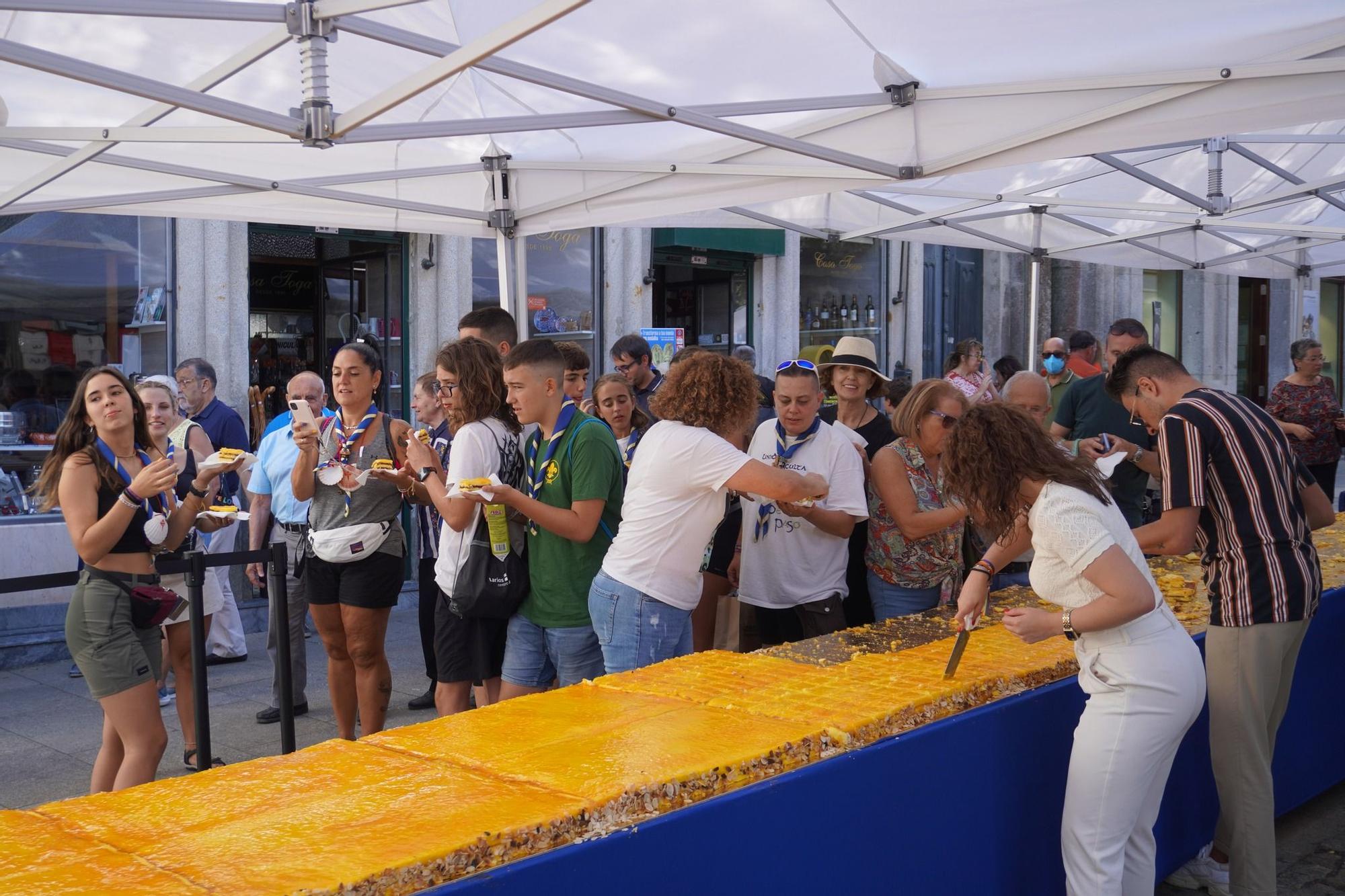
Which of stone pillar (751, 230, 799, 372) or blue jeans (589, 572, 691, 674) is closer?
blue jeans (589, 572, 691, 674)

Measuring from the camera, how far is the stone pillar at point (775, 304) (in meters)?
14.0

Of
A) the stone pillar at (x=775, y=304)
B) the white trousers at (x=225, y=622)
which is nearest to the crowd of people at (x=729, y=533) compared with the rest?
the white trousers at (x=225, y=622)

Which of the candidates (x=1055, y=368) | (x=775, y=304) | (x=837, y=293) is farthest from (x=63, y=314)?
(x=837, y=293)

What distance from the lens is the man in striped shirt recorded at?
11.3 ft

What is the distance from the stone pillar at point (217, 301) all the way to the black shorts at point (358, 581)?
471 centimetres

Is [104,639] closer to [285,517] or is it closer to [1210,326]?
[285,517]

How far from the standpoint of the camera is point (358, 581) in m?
4.93

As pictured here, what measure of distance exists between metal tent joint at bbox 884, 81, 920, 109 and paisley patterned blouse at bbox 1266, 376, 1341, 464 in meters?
5.05

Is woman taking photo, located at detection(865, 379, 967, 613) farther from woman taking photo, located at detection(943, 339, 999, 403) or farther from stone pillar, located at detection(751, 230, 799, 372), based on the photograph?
stone pillar, located at detection(751, 230, 799, 372)

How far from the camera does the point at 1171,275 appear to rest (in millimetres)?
20594

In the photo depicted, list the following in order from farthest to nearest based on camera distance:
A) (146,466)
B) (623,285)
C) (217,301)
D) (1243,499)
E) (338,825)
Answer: (623,285)
(217,301)
(146,466)
(1243,499)
(338,825)

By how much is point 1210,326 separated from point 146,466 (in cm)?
2029

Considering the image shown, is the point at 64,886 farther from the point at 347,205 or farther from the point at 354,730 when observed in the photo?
the point at 347,205

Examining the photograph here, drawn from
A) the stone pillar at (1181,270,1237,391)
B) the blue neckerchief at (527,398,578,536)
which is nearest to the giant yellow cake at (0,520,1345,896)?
the blue neckerchief at (527,398,578,536)
